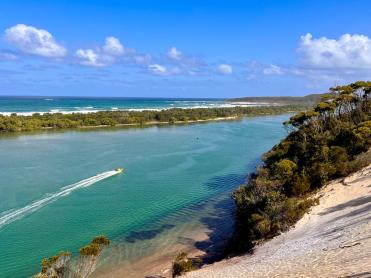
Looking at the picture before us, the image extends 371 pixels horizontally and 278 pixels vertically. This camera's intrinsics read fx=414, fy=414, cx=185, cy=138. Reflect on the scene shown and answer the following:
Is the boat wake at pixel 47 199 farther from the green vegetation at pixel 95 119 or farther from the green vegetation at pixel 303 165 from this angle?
the green vegetation at pixel 95 119

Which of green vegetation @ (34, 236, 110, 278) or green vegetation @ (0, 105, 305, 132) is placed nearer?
green vegetation @ (34, 236, 110, 278)

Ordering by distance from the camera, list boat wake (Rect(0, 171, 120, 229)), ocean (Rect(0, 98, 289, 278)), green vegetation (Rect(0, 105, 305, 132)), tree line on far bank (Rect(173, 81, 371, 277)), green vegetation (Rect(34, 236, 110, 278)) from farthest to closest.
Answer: green vegetation (Rect(0, 105, 305, 132))
boat wake (Rect(0, 171, 120, 229))
ocean (Rect(0, 98, 289, 278))
tree line on far bank (Rect(173, 81, 371, 277))
green vegetation (Rect(34, 236, 110, 278))

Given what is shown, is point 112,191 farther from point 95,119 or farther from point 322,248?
point 95,119

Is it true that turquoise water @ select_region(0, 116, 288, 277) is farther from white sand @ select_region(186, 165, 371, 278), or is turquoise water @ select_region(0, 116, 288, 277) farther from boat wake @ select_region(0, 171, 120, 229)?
white sand @ select_region(186, 165, 371, 278)

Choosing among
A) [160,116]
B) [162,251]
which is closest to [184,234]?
[162,251]

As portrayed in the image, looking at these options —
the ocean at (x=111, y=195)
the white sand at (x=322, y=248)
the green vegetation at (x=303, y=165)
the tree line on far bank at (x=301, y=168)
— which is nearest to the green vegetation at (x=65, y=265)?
the ocean at (x=111, y=195)

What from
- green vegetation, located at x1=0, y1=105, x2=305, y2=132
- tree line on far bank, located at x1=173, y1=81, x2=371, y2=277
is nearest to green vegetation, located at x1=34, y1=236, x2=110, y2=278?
tree line on far bank, located at x1=173, y1=81, x2=371, y2=277
